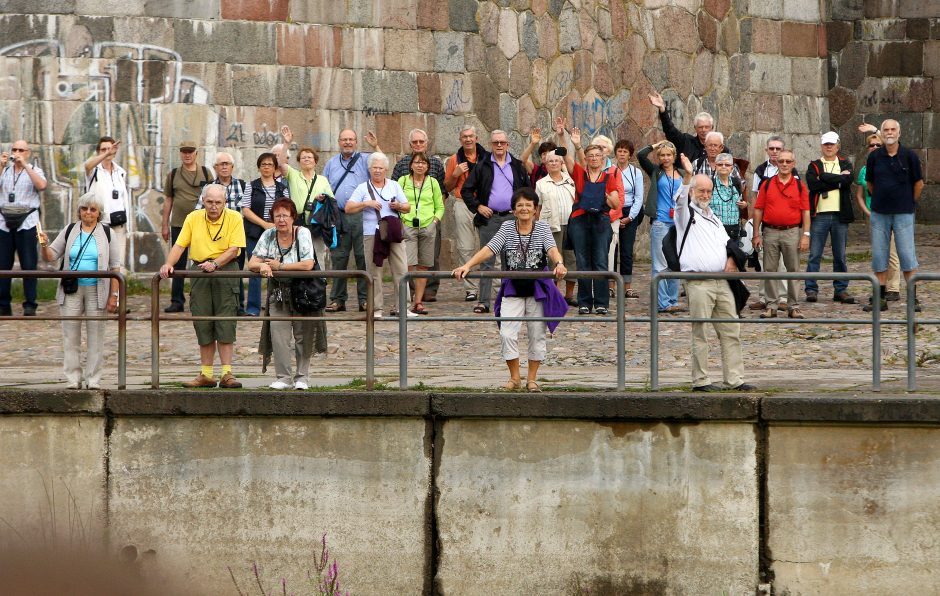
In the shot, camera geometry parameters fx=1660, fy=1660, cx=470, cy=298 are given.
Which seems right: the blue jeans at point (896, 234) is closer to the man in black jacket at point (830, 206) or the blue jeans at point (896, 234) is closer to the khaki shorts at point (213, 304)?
the man in black jacket at point (830, 206)

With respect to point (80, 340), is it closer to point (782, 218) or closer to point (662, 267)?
point (662, 267)

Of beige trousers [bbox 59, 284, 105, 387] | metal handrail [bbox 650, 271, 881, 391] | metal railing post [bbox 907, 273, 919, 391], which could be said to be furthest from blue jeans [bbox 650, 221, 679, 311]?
beige trousers [bbox 59, 284, 105, 387]

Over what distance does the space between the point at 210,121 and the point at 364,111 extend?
175 cm

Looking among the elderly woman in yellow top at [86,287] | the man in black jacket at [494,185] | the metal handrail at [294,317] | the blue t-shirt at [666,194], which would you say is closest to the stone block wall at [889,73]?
the blue t-shirt at [666,194]

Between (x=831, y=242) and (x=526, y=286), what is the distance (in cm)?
620

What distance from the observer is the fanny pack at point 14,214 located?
1642cm

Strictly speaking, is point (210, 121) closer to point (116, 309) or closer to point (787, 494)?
point (116, 309)

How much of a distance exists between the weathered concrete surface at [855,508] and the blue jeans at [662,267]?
17.4ft

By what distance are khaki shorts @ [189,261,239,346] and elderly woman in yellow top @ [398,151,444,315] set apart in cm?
434

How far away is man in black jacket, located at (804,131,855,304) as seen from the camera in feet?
54.6

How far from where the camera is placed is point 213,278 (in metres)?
12.1

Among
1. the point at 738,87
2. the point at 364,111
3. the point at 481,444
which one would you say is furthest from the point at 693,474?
the point at 738,87

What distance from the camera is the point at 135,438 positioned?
11.3 m

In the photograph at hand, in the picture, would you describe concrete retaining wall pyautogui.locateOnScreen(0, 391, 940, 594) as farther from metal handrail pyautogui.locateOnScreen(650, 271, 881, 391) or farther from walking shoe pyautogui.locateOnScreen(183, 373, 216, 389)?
walking shoe pyautogui.locateOnScreen(183, 373, 216, 389)
